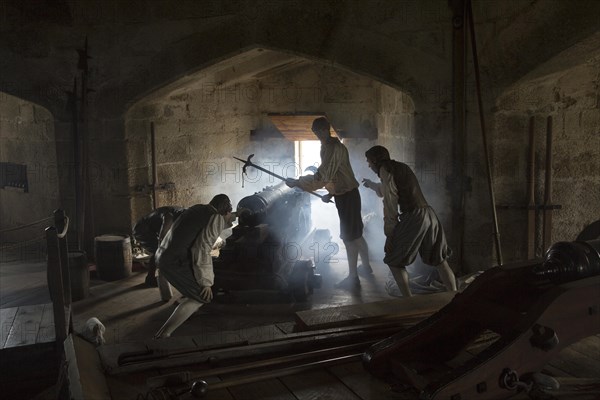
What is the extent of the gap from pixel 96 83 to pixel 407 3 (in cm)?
347

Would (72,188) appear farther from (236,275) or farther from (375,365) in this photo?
(375,365)

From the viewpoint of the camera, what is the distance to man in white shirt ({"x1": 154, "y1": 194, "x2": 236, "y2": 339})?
507 centimetres

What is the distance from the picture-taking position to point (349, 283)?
22.4ft

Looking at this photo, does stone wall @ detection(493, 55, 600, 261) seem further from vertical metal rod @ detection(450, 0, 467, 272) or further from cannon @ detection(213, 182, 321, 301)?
cannon @ detection(213, 182, 321, 301)

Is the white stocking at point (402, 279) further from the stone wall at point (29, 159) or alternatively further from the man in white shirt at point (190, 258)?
the stone wall at point (29, 159)

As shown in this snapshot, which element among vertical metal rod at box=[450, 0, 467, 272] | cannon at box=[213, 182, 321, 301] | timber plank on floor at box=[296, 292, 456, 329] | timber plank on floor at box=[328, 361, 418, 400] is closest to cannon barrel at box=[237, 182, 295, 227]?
cannon at box=[213, 182, 321, 301]

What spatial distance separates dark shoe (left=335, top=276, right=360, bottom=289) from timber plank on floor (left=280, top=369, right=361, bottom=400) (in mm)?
4298

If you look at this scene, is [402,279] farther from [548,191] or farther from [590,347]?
[590,347]

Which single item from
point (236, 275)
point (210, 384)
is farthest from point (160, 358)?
point (236, 275)

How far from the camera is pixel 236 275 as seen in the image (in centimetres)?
603

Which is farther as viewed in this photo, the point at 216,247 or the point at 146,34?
the point at 216,247

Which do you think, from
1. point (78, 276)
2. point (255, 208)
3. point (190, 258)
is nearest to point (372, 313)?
point (190, 258)

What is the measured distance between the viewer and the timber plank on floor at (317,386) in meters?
2.31

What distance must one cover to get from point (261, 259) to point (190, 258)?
108cm
